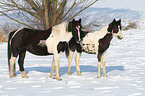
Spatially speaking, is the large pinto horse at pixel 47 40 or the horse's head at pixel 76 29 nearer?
the horse's head at pixel 76 29

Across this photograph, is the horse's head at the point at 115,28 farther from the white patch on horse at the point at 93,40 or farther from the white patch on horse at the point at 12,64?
the white patch on horse at the point at 12,64

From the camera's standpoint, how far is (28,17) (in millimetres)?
14484

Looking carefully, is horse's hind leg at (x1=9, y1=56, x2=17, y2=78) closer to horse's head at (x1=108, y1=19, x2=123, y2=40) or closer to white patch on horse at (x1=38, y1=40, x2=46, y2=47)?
white patch on horse at (x1=38, y1=40, x2=46, y2=47)

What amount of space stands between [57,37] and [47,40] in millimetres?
317

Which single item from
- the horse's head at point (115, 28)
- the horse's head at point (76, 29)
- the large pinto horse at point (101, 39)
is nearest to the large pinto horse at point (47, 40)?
the horse's head at point (76, 29)

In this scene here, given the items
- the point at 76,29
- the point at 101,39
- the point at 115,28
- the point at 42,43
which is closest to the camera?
the point at 76,29

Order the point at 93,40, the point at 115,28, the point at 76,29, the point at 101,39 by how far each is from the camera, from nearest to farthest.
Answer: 1. the point at 76,29
2. the point at 115,28
3. the point at 101,39
4. the point at 93,40

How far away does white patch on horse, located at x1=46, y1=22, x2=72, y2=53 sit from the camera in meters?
6.80

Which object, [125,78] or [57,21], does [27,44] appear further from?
[57,21]

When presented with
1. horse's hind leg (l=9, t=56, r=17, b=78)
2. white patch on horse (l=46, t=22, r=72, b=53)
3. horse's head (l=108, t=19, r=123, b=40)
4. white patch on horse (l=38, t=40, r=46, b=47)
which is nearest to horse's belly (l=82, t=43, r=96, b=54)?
horse's head (l=108, t=19, r=123, b=40)

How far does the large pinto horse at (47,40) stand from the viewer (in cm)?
679

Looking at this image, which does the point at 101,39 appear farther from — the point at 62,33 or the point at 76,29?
the point at 62,33

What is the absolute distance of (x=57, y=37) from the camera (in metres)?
6.82

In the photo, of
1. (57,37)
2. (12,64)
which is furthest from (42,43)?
(12,64)
